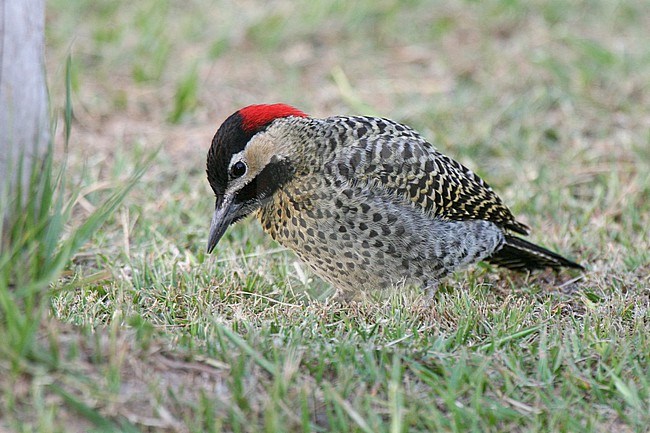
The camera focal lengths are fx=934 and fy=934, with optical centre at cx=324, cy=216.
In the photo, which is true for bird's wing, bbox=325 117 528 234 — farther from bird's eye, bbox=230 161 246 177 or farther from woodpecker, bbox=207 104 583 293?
bird's eye, bbox=230 161 246 177

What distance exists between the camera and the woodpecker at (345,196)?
4.43 meters

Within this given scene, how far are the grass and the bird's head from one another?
0.40 meters

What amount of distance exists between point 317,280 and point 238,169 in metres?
0.92

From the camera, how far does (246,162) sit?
4414 mm

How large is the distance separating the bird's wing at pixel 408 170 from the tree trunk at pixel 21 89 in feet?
4.60

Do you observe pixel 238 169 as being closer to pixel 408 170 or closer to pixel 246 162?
pixel 246 162

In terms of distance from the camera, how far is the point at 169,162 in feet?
22.4

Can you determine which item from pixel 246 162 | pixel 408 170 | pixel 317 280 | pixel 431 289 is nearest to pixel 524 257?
pixel 431 289

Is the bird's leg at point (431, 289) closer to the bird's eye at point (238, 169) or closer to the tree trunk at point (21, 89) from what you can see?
the bird's eye at point (238, 169)

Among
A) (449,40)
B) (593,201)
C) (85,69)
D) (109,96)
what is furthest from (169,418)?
(449,40)

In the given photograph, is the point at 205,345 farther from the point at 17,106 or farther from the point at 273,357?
the point at 17,106

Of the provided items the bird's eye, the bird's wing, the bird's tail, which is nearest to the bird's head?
the bird's eye

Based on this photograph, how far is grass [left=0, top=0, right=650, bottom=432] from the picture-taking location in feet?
10.9

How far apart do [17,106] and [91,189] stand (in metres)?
2.44
